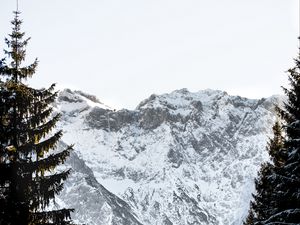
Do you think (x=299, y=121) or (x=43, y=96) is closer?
(x=299, y=121)

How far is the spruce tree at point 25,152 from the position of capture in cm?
1647

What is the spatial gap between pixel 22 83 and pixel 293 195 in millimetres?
8133

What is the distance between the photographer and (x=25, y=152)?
17234 mm

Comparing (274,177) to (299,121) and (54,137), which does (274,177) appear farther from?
(54,137)

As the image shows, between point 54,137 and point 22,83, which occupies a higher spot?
point 22,83

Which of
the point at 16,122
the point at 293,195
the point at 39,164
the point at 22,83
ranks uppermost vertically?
the point at 22,83

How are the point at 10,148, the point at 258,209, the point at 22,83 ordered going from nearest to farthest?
the point at 10,148, the point at 22,83, the point at 258,209

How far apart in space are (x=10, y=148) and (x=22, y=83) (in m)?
2.16

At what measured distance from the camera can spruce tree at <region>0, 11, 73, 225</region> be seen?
1647 centimetres

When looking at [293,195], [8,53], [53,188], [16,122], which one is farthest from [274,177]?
[8,53]

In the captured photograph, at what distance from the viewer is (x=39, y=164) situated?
56.9ft

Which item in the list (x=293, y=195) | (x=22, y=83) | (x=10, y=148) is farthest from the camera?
(x=22, y=83)

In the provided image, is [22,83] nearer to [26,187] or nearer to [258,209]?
[26,187]

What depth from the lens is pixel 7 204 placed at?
16.2 m
